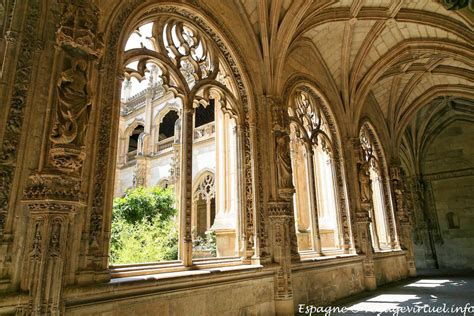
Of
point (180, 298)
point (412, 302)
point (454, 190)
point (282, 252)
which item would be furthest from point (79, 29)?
point (454, 190)

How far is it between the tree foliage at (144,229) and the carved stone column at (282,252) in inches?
113

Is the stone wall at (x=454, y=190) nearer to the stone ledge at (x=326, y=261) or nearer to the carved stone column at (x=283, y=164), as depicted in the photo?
the stone ledge at (x=326, y=261)

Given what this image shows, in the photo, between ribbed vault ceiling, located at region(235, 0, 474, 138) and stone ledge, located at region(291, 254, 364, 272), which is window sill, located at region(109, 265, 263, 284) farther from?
ribbed vault ceiling, located at region(235, 0, 474, 138)

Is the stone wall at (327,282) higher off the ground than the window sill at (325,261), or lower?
lower

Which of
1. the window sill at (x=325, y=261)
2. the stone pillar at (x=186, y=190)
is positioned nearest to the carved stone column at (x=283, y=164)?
the window sill at (x=325, y=261)

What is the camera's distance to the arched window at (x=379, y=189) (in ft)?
38.5

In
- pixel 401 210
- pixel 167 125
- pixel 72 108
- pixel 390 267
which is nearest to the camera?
pixel 72 108

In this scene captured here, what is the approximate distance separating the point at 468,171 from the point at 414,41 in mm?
9362

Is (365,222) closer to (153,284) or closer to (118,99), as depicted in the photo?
(153,284)

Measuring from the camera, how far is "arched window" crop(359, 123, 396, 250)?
1175cm

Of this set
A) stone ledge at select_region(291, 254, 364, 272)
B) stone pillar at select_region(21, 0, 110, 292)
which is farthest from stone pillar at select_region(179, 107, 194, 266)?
stone ledge at select_region(291, 254, 364, 272)

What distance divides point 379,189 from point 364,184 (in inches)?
125

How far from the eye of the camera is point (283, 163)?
6.23 m

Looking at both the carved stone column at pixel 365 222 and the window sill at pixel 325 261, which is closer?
the window sill at pixel 325 261
